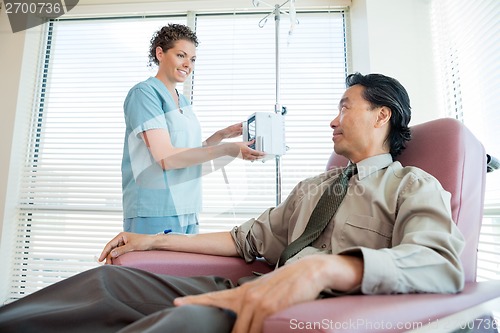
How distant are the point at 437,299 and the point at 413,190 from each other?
349 mm

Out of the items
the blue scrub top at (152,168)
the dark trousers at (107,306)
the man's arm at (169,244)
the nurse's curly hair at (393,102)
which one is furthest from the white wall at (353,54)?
the dark trousers at (107,306)

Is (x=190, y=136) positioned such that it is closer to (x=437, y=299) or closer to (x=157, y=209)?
(x=157, y=209)

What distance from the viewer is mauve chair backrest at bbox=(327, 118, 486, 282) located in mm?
919

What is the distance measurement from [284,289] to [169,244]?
2.26 feet

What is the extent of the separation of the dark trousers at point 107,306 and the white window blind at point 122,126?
58.3 inches

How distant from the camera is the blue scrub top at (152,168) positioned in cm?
152

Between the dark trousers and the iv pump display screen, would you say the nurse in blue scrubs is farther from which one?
the dark trousers

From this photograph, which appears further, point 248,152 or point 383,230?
point 248,152

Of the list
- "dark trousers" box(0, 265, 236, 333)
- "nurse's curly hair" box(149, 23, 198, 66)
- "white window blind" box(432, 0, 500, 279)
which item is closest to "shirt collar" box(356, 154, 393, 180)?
"dark trousers" box(0, 265, 236, 333)

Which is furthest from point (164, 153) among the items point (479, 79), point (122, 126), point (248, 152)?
point (479, 79)

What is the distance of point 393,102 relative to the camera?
116 centimetres

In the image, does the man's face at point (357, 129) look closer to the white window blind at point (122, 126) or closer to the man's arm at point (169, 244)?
the man's arm at point (169, 244)

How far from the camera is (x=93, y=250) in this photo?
2.50 meters

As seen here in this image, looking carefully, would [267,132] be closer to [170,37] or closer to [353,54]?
[170,37]
